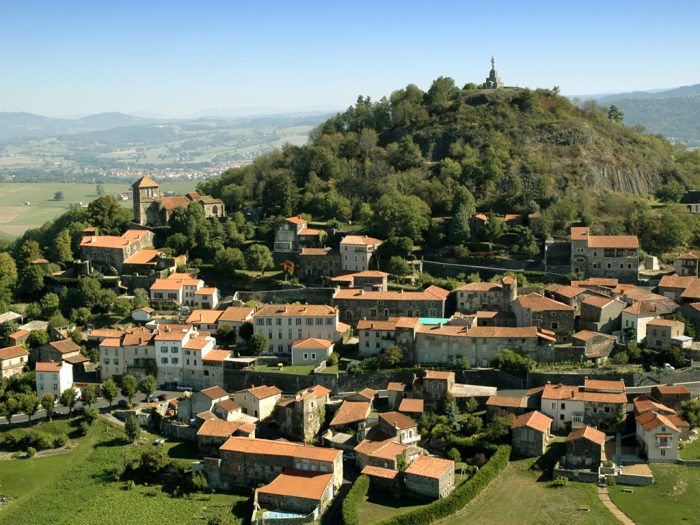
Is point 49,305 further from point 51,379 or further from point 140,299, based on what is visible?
point 51,379

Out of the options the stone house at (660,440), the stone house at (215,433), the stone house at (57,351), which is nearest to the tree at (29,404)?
the stone house at (57,351)

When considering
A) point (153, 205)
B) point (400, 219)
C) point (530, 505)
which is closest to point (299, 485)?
point (530, 505)

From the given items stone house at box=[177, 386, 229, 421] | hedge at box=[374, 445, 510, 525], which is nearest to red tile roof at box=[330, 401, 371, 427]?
stone house at box=[177, 386, 229, 421]

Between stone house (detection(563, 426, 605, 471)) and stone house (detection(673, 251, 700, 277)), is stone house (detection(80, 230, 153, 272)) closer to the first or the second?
stone house (detection(563, 426, 605, 471))

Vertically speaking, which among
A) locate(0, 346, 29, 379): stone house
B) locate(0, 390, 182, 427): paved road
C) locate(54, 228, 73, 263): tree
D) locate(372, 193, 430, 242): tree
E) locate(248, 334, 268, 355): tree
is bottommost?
locate(0, 390, 182, 427): paved road

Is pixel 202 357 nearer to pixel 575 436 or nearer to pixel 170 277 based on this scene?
pixel 170 277

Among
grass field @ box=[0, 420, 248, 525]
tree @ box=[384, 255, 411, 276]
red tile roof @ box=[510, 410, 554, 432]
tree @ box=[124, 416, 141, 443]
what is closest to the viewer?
grass field @ box=[0, 420, 248, 525]

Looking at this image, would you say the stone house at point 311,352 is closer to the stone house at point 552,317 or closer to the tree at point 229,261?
the stone house at point 552,317
